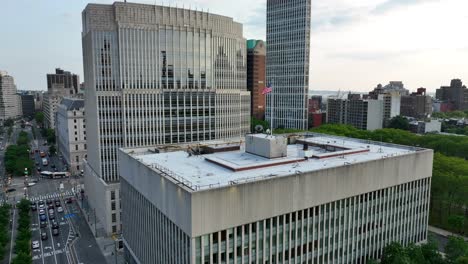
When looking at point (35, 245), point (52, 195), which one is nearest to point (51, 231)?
point (35, 245)

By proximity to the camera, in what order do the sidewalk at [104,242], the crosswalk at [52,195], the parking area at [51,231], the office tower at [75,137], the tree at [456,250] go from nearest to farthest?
the tree at [456,250], the sidewalk at [104,242], the parking area at [51,231], the crosswalk at [52,195], the office tower at [75,137]

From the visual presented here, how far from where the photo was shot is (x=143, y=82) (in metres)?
95.8

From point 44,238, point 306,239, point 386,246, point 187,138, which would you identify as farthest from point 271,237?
point 44,238

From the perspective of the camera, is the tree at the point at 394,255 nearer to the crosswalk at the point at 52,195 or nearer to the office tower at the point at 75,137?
the crosswalk at the point at 52,195

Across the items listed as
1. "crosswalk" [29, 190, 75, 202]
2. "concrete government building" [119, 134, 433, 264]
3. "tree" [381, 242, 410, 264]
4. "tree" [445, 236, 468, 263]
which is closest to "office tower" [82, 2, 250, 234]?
"crosswalk" [29, 190, 75, 202]

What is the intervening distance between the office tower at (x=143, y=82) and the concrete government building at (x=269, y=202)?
29618 millimetres

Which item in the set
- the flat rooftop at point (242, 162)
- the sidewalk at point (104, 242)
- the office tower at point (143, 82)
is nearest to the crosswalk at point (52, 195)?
the sidewalk at point (104, 242)

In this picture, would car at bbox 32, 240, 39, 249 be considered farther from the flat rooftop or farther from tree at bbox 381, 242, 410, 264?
tree at bbox 381, 242, 410, 264

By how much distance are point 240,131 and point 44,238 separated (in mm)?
65416

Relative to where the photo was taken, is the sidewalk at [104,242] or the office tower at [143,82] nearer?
the sidewalk at [104,242]

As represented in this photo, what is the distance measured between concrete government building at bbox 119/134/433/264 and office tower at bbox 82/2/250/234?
29.6 m

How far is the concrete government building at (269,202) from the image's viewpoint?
41.6 meters

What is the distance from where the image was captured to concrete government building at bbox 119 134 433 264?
41.6m

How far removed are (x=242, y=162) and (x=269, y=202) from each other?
12.1 m
